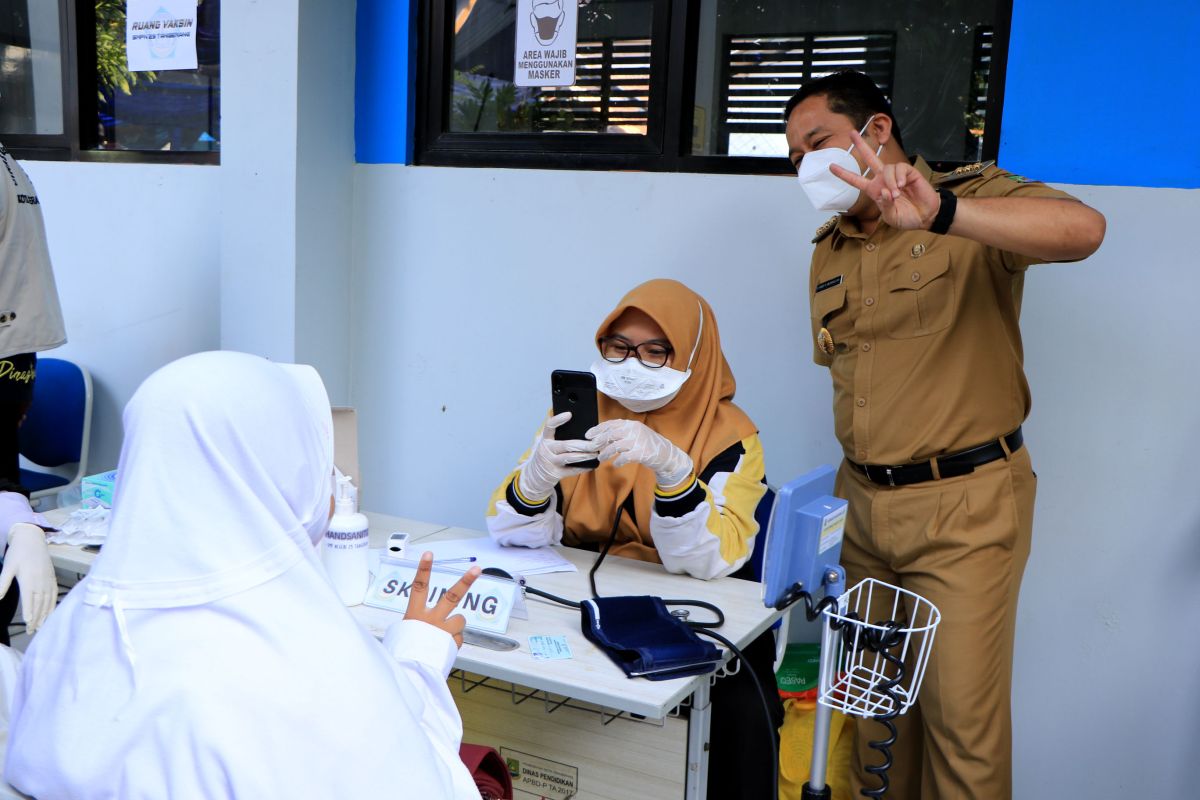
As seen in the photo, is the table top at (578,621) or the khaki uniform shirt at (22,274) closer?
the table top at (578,621)

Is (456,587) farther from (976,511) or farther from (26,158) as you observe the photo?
(26,158)

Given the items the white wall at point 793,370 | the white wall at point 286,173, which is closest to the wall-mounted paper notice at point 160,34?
the white wall at point 286,173

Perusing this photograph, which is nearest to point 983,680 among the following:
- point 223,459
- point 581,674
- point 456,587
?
point 581,674

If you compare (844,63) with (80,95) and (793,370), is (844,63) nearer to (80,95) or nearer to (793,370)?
(793,370)

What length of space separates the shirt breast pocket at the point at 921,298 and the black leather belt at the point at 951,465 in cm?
24

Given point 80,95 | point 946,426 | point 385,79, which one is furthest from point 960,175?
point 80,95

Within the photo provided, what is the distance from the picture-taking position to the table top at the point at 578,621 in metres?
1.44

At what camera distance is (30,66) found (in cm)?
377

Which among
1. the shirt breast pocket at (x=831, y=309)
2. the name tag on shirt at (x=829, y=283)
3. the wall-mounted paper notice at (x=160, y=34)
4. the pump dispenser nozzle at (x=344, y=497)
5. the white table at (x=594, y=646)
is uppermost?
the wall-mounted paper notice at (x=160, y=34)

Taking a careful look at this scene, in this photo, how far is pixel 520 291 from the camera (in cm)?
292

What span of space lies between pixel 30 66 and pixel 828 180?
322cm

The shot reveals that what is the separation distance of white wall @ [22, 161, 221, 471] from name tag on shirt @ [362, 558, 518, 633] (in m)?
1.77

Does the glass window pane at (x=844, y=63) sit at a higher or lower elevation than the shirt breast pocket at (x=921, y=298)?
higher

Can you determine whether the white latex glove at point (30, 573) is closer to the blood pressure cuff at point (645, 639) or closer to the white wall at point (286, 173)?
the blood pressure cuff at point (645, 639)
